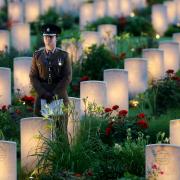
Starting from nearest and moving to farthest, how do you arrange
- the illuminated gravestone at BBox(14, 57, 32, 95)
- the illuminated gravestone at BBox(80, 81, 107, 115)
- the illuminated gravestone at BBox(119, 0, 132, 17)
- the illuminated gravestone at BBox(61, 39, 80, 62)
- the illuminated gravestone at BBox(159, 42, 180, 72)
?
the illuminated gravestone at BBox(80, 81, 107, 115)
the illuminated gravestone at BBox(14, 57, 32, 95)
the illuminated gravestone at BBox(61, 39, 80, 62)
the illuminated gravestone at BBox(159, 42, 180, 72)
the illuminated gravestone at BBox(119, 0, 132, 17)

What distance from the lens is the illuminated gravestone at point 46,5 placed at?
30.4 m

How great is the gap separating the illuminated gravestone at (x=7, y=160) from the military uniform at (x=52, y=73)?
5.08ft

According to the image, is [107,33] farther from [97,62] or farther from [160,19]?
[160,19]

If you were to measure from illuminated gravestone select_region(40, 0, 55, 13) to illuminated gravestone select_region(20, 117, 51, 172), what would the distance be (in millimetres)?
14271

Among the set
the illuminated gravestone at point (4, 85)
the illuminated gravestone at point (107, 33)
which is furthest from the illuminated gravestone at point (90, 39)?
the illuminated gravestone at point (4, 85)

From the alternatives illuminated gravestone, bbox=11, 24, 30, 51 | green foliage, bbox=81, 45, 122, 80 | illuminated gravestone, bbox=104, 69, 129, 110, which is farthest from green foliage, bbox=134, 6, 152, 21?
illuminated gravestone, bbox=104, 69, 129, 110

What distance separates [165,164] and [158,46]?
9304 millimetres

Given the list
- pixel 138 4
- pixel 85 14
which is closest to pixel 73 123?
pixel 85 14

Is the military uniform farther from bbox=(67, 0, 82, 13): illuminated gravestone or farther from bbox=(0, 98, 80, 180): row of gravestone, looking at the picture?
bbox=(67, 0, 82, 13): illuminated gravestone

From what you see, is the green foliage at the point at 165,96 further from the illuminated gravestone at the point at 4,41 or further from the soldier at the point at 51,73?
the illuminated gravestone at the point at 4,41

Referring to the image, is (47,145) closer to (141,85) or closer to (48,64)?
(48,64)

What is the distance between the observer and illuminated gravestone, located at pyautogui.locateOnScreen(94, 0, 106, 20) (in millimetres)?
29667

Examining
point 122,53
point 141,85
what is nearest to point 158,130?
point 141,85

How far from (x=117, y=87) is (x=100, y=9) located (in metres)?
10.6
